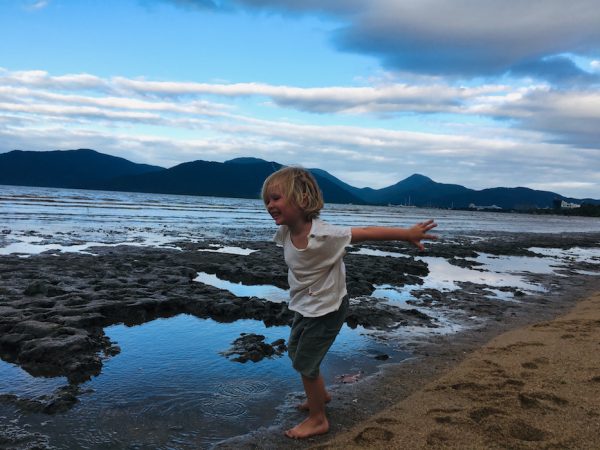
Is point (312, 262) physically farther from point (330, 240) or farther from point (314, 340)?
point (314, 340)

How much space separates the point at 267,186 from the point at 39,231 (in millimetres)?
18513

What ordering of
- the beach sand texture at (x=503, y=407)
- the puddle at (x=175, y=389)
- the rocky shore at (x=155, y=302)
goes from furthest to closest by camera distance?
1. the rocky shore at (x=155, y=302)
2. the puddle at (x=175, y=389)
3. the beach sand texture at (x=503, y=407)

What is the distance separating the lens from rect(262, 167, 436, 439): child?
350 cm

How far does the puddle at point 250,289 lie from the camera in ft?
28.9

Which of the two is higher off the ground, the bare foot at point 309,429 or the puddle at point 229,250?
the bare foot at point 309,429

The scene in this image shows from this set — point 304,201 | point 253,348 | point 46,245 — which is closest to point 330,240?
point 304,201

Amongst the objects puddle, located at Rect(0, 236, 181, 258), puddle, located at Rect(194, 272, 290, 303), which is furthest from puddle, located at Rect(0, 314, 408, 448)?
puddle, located at Rect(0, 236, 181, 258)

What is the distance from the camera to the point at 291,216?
3588 millimetres

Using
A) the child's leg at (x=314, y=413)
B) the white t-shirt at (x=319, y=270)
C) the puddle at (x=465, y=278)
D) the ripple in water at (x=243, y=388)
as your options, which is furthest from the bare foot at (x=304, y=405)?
the puddle at (x=465, y=278)

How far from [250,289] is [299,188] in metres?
6.30

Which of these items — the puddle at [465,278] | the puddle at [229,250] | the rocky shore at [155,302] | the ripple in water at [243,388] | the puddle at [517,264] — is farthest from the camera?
the puddle at [229,250]

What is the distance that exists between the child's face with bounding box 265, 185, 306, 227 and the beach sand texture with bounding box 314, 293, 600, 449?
1.68 m

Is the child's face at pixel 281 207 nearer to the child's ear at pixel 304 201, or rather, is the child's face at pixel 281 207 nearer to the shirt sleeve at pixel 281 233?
the child's ear at pixel 304 201

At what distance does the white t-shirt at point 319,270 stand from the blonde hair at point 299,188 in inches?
5.5
